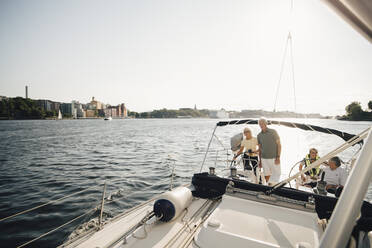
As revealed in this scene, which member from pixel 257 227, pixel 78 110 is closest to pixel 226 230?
pixel 257 227

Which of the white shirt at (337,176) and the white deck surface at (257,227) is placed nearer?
the white deck surface at (257,227)

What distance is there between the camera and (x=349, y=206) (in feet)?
1.52

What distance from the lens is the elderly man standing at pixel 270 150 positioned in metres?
4.94

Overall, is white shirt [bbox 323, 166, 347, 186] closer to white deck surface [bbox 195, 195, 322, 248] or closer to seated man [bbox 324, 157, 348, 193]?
seated man [bbox 324, 157, 348, 193]

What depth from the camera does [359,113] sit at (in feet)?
228

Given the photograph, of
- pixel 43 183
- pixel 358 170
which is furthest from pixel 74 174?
pixel 358 170

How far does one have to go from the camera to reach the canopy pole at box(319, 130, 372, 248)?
448mm

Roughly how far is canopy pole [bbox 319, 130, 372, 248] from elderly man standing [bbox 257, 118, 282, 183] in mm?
4746

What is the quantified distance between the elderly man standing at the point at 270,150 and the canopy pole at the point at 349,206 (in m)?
4.75

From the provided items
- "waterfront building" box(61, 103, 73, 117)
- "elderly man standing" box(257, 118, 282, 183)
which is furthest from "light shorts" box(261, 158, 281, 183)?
"waterfront building" box(61, 103, 73, 117)

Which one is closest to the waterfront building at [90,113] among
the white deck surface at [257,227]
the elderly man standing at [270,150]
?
the elderly man standing at [270,150]

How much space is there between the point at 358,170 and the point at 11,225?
315 inches

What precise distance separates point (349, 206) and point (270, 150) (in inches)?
193

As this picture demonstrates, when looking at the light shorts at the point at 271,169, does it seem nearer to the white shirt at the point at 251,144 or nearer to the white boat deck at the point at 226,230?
the white shirt at the point at 251,144
